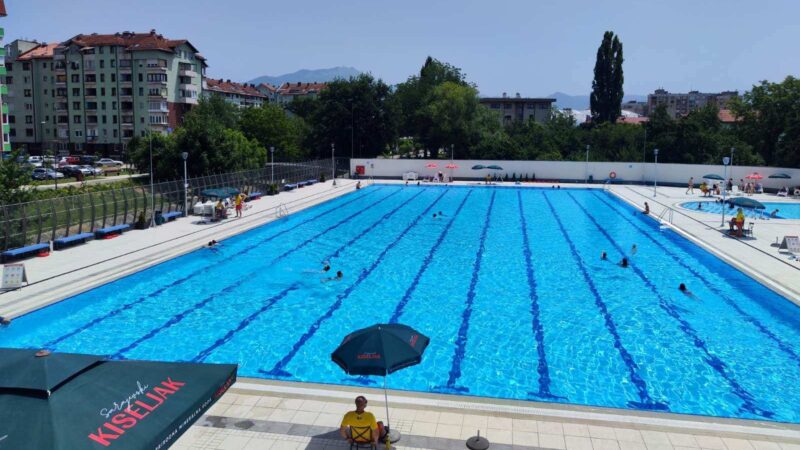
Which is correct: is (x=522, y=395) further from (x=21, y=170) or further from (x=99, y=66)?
(x=99, y=66)

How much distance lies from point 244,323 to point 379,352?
6.84m

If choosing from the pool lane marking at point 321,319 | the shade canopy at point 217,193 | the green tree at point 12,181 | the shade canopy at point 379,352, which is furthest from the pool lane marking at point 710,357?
the green tree at point 12,181

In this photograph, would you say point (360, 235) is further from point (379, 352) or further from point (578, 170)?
point (578, 170)

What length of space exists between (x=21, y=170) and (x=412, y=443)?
2037 cm

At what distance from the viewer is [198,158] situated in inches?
1252

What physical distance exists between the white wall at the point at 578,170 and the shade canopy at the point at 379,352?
37739mm

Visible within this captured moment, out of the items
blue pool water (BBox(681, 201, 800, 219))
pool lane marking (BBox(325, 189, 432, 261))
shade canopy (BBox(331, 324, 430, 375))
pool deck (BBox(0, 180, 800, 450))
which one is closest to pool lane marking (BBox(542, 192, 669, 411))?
pool deck (BBox(0, 180, 800, 450))

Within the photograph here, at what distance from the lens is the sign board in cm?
1432

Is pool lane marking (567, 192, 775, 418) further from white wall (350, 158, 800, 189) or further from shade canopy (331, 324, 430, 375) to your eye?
white wall (350, 158, 800, 189)

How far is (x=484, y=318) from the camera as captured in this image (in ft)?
44.9

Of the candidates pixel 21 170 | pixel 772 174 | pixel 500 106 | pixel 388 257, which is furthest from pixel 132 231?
pixel 500 106

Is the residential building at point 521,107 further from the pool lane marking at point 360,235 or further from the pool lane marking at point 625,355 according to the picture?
the pool lane marking at point 625,355

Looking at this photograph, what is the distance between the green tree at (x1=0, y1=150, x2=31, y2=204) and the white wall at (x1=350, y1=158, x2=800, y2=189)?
97.6 feet

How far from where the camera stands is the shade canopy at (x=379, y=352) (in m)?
7.01
